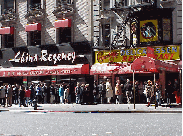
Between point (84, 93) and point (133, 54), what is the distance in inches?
196

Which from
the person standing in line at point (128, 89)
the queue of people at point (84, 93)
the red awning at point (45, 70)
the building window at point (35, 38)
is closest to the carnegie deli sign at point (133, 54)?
the red awning at point (45, 70)

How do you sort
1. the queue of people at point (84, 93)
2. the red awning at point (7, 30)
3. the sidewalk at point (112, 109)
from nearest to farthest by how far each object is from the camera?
the sidewalk at point (112, 109), the queue of people at point (84, 93), the red awning at point (7, 30)

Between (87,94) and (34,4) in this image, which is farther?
(34,4)

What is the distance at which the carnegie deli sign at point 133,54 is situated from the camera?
92.2 ft

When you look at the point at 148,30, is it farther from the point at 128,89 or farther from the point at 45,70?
the point at 45,70

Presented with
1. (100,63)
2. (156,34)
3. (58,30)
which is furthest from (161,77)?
(58,30)

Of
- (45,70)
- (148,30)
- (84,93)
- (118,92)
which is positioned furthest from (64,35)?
(118,92)

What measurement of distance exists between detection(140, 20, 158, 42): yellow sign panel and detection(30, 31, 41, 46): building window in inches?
404

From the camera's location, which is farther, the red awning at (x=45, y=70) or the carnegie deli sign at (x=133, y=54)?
the red awning at (x=45, y=70)

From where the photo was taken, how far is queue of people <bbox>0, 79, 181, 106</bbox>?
27234mm

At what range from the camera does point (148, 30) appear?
95.5 ft

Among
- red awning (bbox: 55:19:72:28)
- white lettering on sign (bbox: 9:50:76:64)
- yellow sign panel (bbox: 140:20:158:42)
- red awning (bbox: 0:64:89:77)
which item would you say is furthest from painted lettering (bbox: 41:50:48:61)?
yellow sign panel (bbox: 140:20:158:42)

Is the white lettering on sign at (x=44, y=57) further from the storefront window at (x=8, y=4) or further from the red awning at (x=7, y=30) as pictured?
the storefront window at (x=8, y=4)

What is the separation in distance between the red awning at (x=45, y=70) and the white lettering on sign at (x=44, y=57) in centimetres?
82
